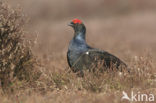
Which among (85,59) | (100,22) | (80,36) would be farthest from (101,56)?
(100,22)

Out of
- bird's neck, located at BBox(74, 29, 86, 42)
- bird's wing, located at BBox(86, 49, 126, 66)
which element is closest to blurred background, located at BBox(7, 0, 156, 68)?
bird's neck, located at BBox(74, 29, 86, 42)

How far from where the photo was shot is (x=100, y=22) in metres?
24.0

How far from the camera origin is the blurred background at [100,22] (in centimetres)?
1747

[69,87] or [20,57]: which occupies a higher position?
[20,57]

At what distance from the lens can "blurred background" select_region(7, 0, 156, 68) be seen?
688 inches

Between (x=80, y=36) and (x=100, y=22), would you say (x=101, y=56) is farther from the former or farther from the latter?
(x=100, y=22)

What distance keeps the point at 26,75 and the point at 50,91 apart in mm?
573

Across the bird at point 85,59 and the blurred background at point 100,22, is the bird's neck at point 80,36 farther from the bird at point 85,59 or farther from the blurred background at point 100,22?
the blurred background at point 100,22

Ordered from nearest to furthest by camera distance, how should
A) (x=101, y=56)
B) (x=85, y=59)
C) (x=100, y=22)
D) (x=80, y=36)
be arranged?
(x=85, y=59) < (x=101, y=56) < (x=80, y=36) < (x=100, y=22)

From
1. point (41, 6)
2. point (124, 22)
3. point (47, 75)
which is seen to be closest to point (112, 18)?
point (124, 22)

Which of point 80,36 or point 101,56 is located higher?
point 80,36

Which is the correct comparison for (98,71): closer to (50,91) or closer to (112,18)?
(50,91)

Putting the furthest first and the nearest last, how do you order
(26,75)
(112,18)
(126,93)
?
(112,18) → (26,75) → (126,93)

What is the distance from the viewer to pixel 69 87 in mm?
8148
